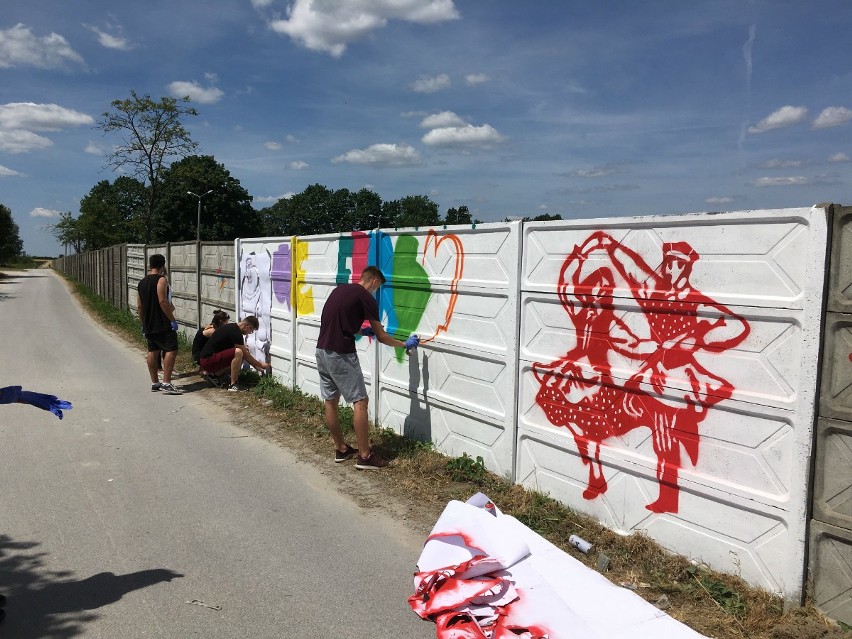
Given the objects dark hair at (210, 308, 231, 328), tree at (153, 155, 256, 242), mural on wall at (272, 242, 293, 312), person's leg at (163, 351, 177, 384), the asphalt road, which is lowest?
the asphalt road

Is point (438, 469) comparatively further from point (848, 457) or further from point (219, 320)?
point (219, 320)

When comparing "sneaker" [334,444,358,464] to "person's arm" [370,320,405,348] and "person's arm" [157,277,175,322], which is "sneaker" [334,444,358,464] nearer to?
"person's arm" [370,320,405,348]

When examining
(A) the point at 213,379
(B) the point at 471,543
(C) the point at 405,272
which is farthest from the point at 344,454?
(A) the point at 213,379

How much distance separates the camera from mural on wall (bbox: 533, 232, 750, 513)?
348cm

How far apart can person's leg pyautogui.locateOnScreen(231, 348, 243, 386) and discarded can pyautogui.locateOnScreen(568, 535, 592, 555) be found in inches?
234

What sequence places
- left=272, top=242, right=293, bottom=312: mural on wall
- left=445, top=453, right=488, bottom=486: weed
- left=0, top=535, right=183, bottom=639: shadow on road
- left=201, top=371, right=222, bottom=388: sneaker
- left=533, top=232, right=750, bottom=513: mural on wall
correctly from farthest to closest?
1. left=201, top=371, right=222, bottom=388: sneaker
2. left=272, top=242, right=293, bottom=312: mural on wall
3. left=445, top=453, right=488, bottom=486: weed
4. left=533, top=232, right=750, bottom=513: mural on wall
5. left=0, top=535, right=183, bottom=639: shadow on road

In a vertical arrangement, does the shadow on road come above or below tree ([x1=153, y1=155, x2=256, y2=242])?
below

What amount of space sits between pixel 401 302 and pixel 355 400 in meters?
1.12

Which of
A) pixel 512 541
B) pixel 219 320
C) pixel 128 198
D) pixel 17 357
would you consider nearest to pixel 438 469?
pixel 512 541

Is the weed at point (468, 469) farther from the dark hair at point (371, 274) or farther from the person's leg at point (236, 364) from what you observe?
the person's leg at point (236, 364)

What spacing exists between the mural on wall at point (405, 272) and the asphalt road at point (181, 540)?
1640mm

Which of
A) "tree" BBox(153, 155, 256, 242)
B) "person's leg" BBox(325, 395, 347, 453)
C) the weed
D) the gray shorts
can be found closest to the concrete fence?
the weed

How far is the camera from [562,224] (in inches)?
169

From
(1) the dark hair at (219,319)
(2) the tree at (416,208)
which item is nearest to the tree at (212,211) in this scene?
(2) the tree at (416,208)
